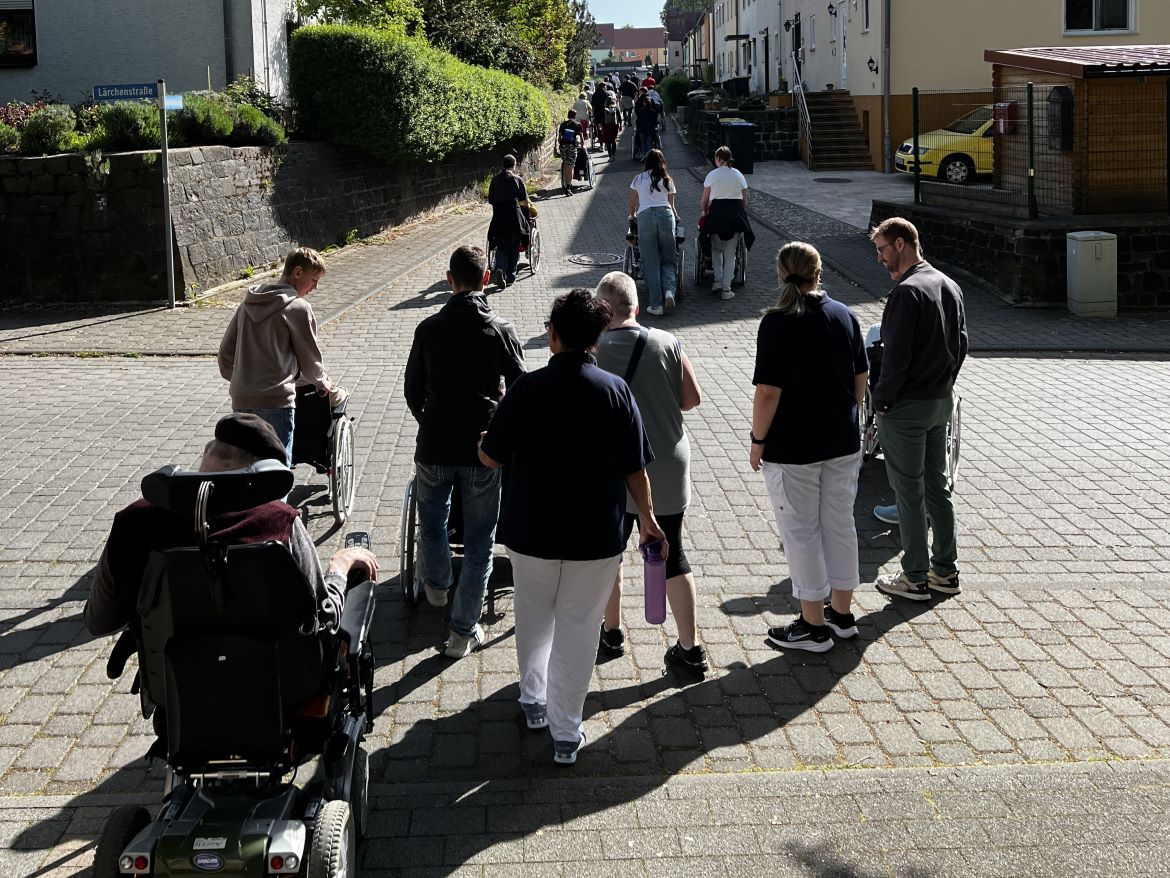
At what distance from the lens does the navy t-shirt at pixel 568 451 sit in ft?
15.3

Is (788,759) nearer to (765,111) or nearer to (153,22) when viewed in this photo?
(153,22)

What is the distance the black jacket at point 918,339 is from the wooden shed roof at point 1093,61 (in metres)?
10.2

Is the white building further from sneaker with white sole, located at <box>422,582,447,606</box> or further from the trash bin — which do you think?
sneaker with white sole, located at <box>422,582,447,606</box>

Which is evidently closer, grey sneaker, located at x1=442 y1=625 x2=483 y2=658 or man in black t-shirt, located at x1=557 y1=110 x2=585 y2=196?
grey sneaker, located at x1=442 y1=625 x2=483 y2=658

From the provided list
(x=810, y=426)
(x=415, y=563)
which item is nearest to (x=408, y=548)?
(x=415, y=563)

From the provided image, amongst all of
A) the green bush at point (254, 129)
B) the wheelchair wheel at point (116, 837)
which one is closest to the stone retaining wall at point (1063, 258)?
the green bush at point (254, 129)

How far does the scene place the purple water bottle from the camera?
4.97m

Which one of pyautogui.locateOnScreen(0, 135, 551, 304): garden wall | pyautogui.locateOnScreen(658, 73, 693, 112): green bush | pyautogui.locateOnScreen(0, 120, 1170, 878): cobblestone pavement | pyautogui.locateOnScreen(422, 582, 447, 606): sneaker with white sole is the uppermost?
pyautogui.locateOnScreen(658, 73, 693, 112): green bush

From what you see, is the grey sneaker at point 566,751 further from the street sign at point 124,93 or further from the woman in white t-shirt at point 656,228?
the street sign at point 124,93

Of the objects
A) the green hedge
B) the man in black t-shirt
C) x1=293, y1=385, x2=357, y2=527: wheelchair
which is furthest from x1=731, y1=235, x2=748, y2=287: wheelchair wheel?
the man in black t-shirt

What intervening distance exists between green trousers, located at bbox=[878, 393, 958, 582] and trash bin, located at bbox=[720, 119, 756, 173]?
22980 millimetres

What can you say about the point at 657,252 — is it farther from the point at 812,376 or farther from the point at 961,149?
the point at 961,149

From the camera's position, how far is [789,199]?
25391 mm

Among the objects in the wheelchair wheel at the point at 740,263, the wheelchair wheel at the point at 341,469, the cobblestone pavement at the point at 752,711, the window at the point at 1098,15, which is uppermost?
the window at the point at 1098,15
